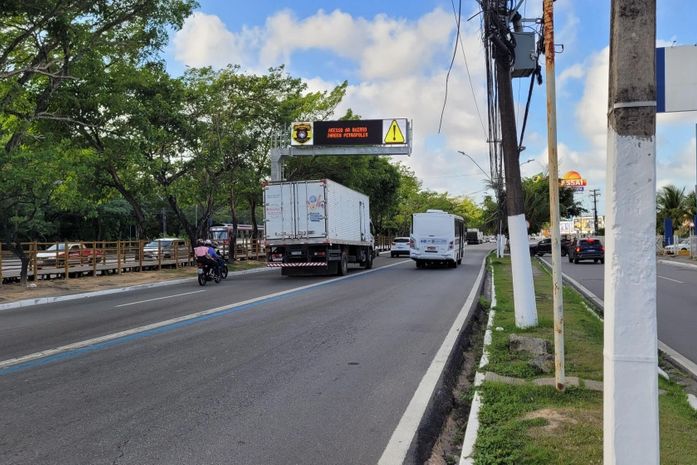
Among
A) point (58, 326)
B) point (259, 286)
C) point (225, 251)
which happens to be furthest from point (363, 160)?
point (58, 326)

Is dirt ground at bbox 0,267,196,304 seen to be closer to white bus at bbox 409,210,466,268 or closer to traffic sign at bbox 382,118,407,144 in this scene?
white bus at bbox 409,210,466,268

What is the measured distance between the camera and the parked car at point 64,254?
67.6ft

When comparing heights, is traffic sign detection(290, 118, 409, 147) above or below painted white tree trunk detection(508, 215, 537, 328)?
above

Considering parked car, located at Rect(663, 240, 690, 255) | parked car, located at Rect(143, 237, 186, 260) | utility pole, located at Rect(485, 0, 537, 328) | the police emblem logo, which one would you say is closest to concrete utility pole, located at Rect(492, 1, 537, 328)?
utility pole, located at Rect(485, 0, 537, 328)

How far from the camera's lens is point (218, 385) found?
20.3 feet

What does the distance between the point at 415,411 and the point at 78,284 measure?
17326mm

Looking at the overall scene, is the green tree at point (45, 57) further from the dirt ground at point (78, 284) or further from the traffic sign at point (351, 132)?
the traffic sign at point (351, 132)

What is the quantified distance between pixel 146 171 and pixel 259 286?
8714mm

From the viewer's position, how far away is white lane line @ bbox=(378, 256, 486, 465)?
172 inches

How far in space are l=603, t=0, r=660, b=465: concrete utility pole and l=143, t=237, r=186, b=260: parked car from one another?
2544 centimetres

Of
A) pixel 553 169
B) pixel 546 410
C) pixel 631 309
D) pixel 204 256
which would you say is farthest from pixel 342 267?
pixel 631 309

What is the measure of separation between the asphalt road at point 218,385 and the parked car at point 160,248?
579 inches

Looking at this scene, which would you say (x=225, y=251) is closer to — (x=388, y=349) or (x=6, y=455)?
(x=388, y=349)

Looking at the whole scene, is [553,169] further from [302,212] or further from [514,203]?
[302,212]
